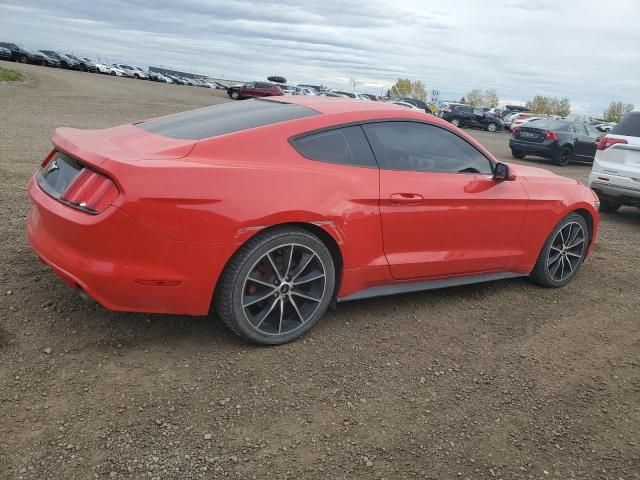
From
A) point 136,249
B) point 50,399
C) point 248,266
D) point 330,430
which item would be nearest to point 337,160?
point 248,266

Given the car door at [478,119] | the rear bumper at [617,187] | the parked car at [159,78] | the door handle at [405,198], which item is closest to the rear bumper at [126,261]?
the door handle at [405,198]

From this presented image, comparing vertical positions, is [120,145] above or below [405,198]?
above

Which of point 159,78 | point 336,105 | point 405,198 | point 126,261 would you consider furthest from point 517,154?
point 159,78

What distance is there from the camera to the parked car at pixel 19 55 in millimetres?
52719

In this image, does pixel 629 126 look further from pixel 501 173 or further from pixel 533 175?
pixel 501 173

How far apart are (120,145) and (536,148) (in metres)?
16.3

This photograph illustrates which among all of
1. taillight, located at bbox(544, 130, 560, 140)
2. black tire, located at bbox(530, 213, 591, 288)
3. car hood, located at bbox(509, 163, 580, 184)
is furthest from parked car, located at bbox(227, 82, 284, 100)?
black tire, located at bbox(530, 213, 591, 288)

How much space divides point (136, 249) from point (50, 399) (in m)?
0.83

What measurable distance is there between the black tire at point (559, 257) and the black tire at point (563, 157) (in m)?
13.5

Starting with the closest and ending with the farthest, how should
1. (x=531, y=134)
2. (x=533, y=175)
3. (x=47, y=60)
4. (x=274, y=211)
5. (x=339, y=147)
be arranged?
(x=274, y=211) → (x=339, y=147) → (x=533, y=175) → (x=531, y=134) → (x=47, y=60)

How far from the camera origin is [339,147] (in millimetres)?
3656

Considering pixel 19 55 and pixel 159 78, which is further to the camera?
pixel 159 78

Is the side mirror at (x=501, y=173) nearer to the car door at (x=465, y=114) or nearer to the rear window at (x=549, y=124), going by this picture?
the rear window at (x=549, y=124)

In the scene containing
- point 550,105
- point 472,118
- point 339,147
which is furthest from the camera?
point 550,105
